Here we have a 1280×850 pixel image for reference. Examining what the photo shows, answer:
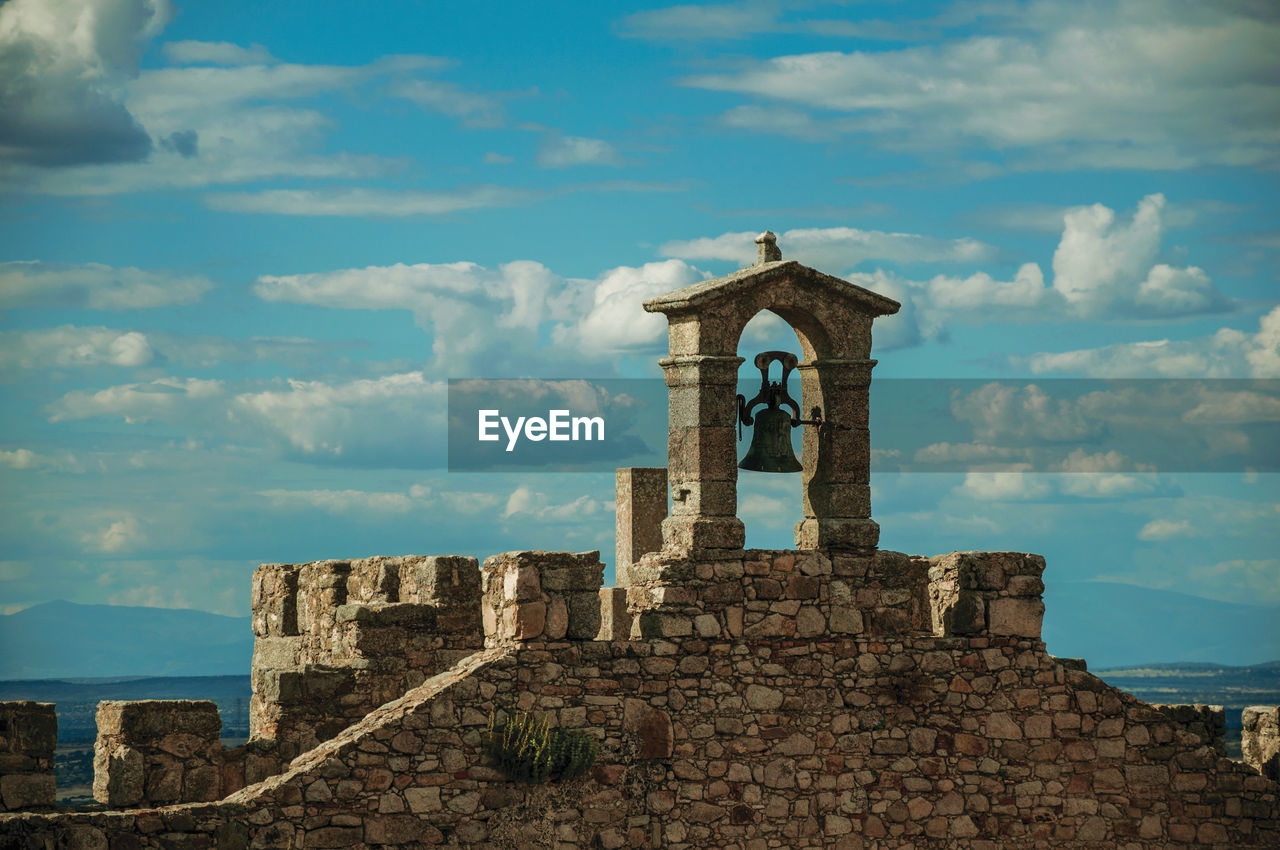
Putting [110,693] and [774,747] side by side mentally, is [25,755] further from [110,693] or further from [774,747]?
[110,693]

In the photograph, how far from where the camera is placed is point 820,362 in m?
17.2

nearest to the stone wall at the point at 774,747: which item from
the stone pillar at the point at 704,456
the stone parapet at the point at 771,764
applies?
the stone parapet at the point at 771,764

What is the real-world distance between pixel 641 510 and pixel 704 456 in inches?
73.0

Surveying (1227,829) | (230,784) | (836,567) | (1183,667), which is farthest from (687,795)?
(1183,667)

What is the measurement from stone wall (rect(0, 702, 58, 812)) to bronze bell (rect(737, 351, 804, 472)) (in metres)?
6.98

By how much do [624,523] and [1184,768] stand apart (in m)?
6.31

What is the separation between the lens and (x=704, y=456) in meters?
16.6

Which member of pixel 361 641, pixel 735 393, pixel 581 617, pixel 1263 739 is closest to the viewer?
pixel 581 617

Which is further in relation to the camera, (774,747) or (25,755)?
(774,747)

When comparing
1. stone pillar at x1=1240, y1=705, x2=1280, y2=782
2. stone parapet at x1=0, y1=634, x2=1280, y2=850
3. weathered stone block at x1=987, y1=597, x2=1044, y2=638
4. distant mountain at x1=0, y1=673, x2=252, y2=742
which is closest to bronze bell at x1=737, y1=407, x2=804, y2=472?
stone parapet at x1=0, y1=634, x2=1280, y2=850

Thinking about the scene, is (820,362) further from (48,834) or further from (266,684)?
(48,834)

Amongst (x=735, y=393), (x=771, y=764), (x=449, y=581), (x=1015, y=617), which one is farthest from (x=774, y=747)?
(x=449, y=581)

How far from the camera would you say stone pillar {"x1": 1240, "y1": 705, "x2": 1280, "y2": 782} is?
58.0ft

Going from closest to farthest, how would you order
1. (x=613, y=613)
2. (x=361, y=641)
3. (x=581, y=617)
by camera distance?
(x=581, y=617) < (x=361, y=641) < (x=613, y=613)
